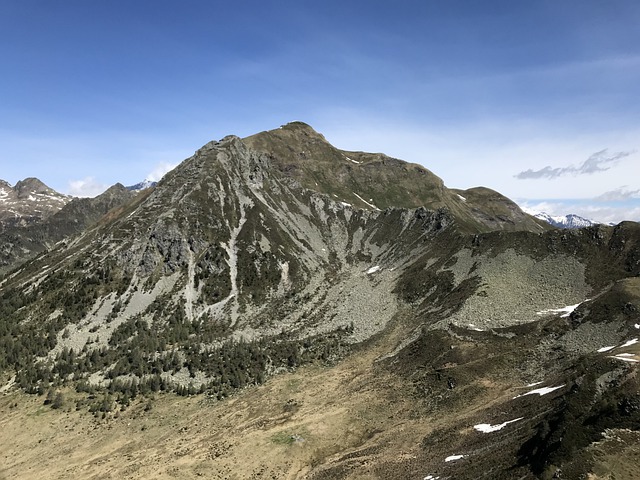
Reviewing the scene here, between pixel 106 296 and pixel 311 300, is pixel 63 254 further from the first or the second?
pixel 311 300

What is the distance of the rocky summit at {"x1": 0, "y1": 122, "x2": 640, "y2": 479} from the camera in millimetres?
41562

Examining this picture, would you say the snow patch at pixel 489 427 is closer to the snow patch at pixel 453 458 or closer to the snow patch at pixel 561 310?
the snow patch at pixel 453 458

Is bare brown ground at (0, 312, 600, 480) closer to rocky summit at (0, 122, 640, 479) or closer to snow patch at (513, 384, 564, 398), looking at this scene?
rocky summit at (0, 122, 640, 479)

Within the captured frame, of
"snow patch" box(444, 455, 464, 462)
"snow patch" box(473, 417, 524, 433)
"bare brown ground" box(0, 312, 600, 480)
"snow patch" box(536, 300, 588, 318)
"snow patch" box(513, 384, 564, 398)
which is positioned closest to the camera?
"snow patch" box(444, 455, 464, 462)

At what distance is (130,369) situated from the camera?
77.9 metres

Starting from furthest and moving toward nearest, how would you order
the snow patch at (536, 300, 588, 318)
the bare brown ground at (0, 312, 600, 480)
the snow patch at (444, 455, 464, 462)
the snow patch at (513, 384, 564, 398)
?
the snow patch at (536, 300, 588, 318) → the bare brown ground at (0, 312, 600, 480) → the snow patch at (513, 384, 564, 398) → the snow patch at (444, 455, 464, 462)

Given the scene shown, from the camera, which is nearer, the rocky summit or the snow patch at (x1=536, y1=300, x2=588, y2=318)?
the rocky summit

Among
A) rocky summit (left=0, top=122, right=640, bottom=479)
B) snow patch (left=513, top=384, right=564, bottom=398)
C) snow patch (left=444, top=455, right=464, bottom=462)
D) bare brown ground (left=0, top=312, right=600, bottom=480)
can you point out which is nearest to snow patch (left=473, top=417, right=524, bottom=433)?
rocky summit (left=0, top=122, right=640, bottom=479)


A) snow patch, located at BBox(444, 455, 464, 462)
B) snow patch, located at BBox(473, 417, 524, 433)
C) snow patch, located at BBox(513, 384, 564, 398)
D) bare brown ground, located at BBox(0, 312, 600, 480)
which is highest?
snow patch, located at BBox(513, 384, 564, 398)

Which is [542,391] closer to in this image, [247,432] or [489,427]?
[489,427]

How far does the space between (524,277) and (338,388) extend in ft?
167

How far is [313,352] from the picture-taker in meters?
84.1

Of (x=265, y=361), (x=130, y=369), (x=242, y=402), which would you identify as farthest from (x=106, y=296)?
(x=242, y=402)

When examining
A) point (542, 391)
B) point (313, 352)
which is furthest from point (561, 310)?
point (313, 352)
